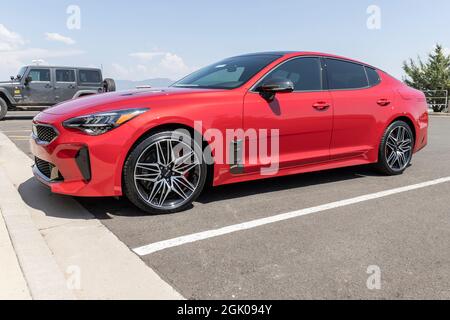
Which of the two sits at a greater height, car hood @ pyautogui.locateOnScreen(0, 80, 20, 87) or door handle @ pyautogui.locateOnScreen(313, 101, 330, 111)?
car hood @ pyautogui.locateOnScreen(0, 80, 20, 87)

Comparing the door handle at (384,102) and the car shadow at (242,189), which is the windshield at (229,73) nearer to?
the car shadow at (242,189)

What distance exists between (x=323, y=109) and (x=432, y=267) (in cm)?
222

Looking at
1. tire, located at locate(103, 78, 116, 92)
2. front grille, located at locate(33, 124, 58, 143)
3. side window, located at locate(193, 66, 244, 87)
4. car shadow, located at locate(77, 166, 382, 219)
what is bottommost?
car shadow, located at locate(77, 166, 382, 219)

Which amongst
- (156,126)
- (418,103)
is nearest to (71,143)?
(156,126)

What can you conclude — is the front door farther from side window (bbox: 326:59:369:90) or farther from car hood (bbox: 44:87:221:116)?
car hood (bbox: 44:87:221:116)

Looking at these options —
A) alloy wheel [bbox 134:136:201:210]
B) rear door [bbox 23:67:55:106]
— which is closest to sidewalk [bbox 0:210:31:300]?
alloy wheel [bbox 134:136:201:210]

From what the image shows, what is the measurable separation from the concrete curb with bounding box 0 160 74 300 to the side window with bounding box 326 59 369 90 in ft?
11.2

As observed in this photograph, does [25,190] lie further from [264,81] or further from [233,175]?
[264,81]

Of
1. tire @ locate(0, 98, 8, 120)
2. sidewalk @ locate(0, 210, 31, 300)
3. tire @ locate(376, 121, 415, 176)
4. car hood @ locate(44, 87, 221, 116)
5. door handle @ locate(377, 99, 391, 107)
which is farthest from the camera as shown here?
tire @ locate(0, 98, 8, 120)

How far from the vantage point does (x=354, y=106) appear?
4836 millimetres

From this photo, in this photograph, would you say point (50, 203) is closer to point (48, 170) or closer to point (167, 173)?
point (48, 170)

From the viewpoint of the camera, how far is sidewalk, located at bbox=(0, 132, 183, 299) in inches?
93.0

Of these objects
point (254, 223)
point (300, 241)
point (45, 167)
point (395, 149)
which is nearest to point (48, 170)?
point (45, 167)

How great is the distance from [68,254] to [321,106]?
2.96 metres
